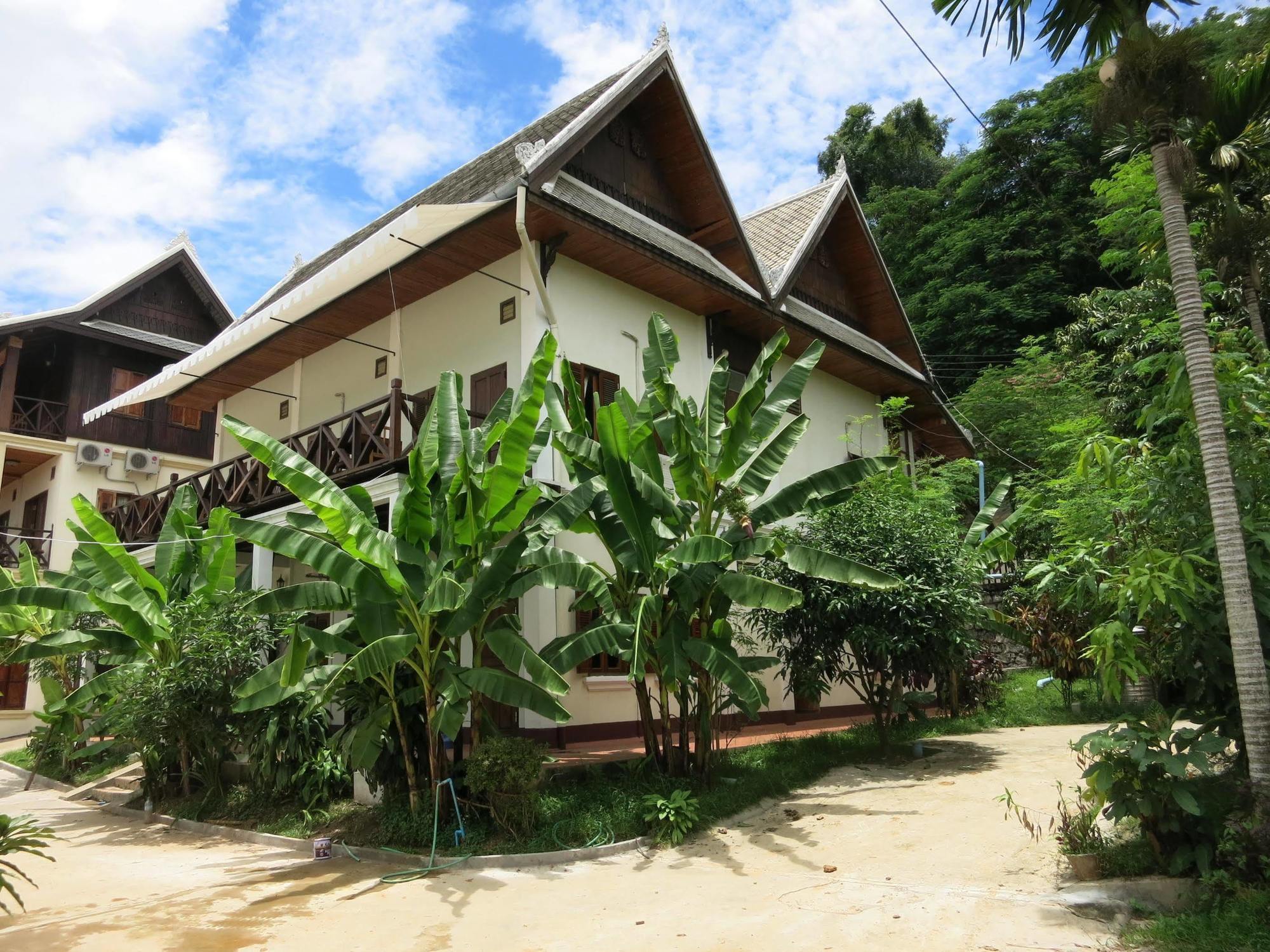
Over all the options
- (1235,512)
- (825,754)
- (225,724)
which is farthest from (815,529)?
(225,724)

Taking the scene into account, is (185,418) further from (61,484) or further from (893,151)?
(893,151)

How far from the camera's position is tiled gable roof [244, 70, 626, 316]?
13.4 m

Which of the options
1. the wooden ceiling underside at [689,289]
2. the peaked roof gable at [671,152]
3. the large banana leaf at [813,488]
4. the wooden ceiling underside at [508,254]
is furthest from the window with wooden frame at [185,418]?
the large banana leaf at [813,488]

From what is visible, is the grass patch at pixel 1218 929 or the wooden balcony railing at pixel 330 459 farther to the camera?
the wooden balcony railing at pixel 330 459

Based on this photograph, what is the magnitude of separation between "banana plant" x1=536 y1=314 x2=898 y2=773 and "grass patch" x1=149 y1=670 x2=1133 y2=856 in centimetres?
59

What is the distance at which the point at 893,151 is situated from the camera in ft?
123

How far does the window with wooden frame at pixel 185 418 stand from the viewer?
78.8 ft

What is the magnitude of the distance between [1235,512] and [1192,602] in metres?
0.72

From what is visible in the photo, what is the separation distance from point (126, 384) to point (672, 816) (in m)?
21.4

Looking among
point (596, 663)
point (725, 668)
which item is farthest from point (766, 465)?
point (596, 663)

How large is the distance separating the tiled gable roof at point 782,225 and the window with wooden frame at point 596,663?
7.22 meters

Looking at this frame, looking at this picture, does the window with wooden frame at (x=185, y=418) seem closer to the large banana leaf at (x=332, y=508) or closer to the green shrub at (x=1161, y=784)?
the large banana leaf at (x=332, y=508)

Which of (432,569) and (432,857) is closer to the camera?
(432,857)

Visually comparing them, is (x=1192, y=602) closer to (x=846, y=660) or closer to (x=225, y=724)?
(x=846, y=660)
